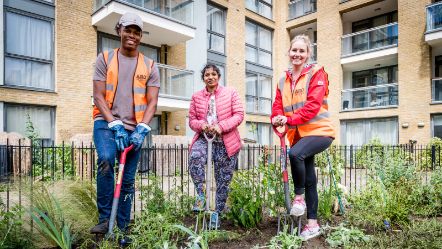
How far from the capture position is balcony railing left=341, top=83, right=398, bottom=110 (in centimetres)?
1705

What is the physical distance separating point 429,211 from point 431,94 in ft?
44.6

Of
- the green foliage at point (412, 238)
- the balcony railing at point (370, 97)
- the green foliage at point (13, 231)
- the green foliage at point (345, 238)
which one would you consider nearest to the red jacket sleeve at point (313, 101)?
the green foliage at point (345, 238)

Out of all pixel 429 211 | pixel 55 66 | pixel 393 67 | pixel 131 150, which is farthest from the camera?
pixel 393 67

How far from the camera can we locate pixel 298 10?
68.1 feet

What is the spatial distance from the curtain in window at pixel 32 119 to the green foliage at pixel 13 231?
9260 mm

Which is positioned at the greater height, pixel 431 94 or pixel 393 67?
pixel 393 67

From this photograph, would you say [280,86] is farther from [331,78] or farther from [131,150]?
[331,78]

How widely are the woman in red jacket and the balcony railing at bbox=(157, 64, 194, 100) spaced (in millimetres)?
10446

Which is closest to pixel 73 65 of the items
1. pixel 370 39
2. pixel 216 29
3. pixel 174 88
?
pixel 174 88

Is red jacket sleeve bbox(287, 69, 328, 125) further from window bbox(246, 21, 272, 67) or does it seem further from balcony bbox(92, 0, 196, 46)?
window bbox(246, 21, 272, 67)

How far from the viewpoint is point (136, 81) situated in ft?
10.5

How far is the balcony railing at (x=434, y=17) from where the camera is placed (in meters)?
14.9

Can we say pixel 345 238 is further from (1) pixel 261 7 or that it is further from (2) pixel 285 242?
(1) pixel 261 7

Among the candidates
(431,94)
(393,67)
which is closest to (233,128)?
(431,94)
